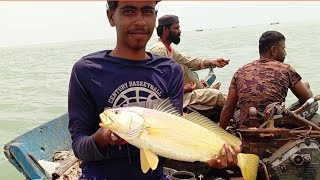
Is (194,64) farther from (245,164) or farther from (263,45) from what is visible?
(245,164)

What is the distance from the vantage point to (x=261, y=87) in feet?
14.5

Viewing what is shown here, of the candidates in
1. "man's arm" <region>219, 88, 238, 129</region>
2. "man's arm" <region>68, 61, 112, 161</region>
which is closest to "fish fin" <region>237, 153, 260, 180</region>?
"man's arm" <region>68, 61, 112, 161</region>

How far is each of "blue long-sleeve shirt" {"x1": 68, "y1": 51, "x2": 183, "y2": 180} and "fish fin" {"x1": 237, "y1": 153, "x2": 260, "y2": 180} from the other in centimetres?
44

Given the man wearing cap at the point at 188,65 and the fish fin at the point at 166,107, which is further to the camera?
the man wearing cap at the point at 188,65

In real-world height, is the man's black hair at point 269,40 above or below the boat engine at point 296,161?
above

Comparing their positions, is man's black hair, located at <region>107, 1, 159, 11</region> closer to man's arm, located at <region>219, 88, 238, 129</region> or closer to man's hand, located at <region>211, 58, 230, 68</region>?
man's arm, located at <region>219, 88, 238, 129</region>

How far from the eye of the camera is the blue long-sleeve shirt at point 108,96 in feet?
6.18

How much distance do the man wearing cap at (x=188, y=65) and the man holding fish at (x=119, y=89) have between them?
285 centimetres

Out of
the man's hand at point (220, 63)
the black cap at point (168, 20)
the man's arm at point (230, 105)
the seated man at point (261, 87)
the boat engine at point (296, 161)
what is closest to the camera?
the boat engine at point (296, 161)

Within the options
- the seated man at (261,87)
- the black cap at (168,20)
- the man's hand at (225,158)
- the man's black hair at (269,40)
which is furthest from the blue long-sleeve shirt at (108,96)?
the black cap at (168,20)

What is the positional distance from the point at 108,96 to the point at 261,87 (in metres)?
2.85

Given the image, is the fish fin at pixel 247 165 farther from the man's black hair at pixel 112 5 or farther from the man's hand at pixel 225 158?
the man's black hair at pixel 112 5

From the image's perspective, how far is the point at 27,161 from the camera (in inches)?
160

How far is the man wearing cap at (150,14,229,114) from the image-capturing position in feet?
17.4
